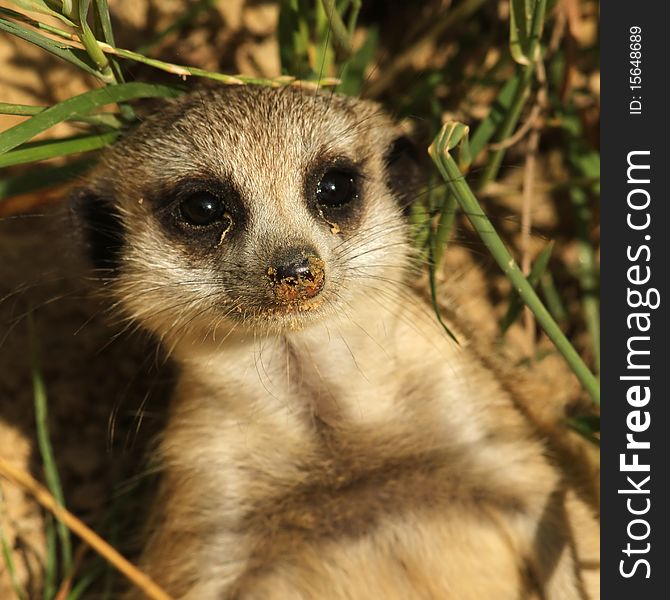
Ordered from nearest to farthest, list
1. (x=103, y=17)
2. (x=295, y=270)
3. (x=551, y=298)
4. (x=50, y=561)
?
1. (x=295, y=270)
2. (x=103, y=17)
3. (x=50, y=561)
4. (x=551, y=298)

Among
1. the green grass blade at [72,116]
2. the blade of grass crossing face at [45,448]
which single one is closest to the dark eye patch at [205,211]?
the green grass blade at [72,116]

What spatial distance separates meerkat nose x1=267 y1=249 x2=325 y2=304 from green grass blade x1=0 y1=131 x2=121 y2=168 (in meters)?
0.78

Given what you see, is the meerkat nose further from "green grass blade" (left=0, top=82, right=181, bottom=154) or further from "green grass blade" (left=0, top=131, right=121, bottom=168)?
"green grass blade" (left=0, top=131, right=121, bottom=168)

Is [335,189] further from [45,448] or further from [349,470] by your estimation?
[45,448]

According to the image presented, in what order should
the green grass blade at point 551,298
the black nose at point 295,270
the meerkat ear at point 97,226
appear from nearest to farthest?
the black nose at point 295,270 → the meerkat ear at point 97,226 → the green grass blade at point 551,298

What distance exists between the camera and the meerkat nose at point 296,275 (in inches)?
71.0

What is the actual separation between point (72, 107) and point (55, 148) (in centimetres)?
21

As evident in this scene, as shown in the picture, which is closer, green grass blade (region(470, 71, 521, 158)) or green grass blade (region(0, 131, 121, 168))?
green grass blade (region(0, 131, 121, 168))

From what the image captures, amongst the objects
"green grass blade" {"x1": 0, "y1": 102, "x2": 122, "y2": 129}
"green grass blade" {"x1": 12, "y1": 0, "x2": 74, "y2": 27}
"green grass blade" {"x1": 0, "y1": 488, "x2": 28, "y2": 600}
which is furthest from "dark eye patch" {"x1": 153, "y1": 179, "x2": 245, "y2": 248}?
"green grass blade" {"x1": 0, "y1": 488, "x2": 28, "y2": 600}

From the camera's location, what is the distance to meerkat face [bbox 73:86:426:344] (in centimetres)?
194

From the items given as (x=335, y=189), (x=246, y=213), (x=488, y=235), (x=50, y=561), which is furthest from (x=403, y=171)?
(x=50, y=561)

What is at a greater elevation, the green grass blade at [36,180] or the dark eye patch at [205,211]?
the green grass blade at [36,180]

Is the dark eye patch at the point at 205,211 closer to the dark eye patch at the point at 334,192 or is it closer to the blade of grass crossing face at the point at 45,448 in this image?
the dark eye patch at the point at 334,192

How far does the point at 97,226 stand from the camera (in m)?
2.33
